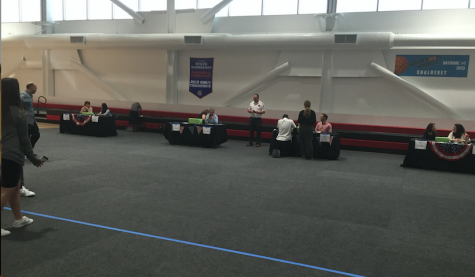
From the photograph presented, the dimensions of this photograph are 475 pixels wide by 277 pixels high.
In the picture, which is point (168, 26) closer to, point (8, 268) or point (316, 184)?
point (316, 184)

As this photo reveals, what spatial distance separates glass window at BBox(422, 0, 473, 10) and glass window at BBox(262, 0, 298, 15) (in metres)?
3.98

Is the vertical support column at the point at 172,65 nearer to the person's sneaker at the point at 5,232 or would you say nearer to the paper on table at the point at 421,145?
the paper on table at the point at 421,145

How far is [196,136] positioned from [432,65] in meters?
7.24

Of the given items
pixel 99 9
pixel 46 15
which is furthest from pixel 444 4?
pixel 46 15

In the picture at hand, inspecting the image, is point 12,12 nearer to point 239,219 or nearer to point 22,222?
point 22,222

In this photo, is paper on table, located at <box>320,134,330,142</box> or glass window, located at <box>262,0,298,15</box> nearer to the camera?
paper on table, located at <box>320,134,330,142</box>

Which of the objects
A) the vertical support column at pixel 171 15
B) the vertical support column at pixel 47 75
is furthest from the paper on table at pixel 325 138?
the vertical support column at pixel 47 75

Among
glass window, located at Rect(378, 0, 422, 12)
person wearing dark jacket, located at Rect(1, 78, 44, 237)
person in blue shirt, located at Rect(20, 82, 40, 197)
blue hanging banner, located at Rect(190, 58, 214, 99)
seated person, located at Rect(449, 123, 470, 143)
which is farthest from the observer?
blue hanging banner, located at Rect(190, 58, 214, 99)

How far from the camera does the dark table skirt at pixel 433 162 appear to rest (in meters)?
7.78

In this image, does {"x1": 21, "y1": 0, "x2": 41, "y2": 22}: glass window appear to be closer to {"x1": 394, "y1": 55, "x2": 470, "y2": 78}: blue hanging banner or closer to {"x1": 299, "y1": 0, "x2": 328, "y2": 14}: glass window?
{"x1": 299, "y1": 0, "x2": 328, "y2": 14}: glass window

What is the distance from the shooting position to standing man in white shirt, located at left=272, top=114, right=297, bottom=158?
8.98 m

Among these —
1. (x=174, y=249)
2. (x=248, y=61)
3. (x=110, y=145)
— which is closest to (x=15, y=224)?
(x=174, y=249)

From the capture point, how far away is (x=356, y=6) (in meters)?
11.8

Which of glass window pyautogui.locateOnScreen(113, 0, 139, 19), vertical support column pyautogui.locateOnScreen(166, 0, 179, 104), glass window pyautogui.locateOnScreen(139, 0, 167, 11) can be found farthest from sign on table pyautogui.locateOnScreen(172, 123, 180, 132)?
glass window pyautogui.locateOnScreen(113, 0, 139, 19)
